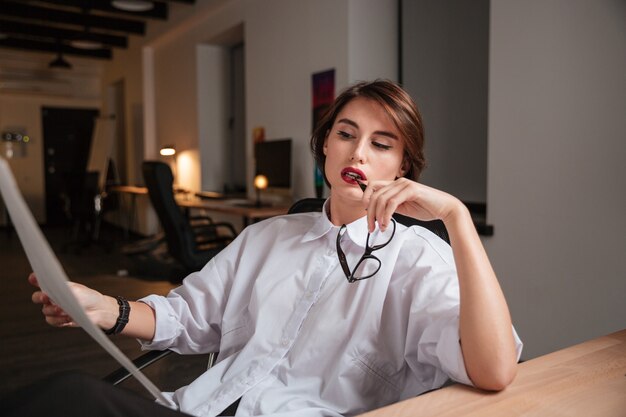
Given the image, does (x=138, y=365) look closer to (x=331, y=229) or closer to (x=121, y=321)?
(x=121, y=321)

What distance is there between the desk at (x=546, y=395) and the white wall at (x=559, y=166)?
5.09 ft

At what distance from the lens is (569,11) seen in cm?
246

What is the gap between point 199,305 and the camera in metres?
1.38

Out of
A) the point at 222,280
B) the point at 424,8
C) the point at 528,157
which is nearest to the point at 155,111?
the point at 424,8

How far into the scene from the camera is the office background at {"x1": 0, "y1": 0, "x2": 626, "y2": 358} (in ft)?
7.77

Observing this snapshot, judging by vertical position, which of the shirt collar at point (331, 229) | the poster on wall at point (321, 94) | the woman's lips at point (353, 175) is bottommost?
the shirt collar at point (331, 229)

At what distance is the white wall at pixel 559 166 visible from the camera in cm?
234

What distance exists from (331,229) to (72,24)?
23.4ft

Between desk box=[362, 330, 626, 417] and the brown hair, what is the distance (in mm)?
553

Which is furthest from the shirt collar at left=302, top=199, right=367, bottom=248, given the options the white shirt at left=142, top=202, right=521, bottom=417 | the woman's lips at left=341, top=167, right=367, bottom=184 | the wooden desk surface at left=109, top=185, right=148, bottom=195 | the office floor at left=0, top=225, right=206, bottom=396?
the wooden desk surface at left=109, top=185, right=148, bottom=195

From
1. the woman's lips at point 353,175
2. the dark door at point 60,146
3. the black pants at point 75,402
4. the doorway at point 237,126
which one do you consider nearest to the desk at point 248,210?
the doorway at point 237,126

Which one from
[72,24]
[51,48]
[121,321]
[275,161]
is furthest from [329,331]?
[51,48]

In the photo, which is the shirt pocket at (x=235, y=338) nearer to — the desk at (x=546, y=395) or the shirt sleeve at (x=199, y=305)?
the shirt sleeve at (x=199, y=305)

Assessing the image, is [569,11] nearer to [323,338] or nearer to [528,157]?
[528,157]
